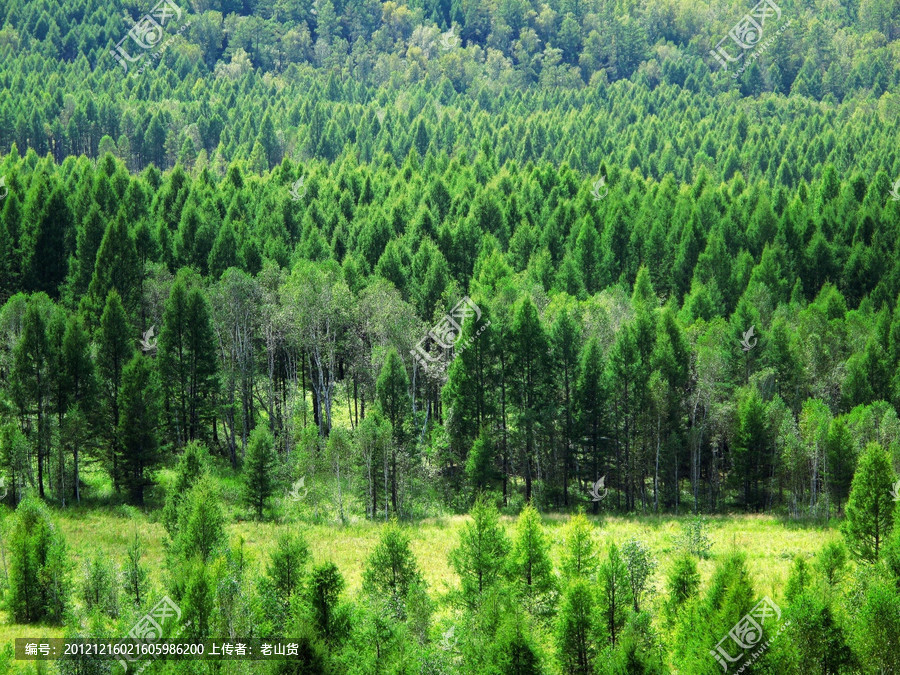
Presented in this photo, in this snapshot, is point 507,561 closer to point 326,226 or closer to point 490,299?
point 490,299

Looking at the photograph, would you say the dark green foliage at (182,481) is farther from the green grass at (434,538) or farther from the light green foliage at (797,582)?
the light green foliage at (797,582)

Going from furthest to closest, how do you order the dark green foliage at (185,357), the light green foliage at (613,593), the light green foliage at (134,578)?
the dark green foliage at (185,357)
the light green foliage at (134,578)
the light green foliage at (613,593)

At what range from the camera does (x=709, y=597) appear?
3353 centimetres

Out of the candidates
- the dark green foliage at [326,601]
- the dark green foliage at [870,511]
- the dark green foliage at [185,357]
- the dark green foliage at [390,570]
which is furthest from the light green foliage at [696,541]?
the dark green foliage at [185,357]

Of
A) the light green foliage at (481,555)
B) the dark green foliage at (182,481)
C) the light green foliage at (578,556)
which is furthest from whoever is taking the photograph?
the dark green foliage at (182,481)

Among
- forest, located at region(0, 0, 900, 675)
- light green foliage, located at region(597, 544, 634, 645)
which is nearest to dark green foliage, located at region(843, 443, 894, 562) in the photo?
forest, located at region(0, 0, 900, 675)

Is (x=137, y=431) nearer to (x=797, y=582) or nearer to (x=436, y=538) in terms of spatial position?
(x=436, y=538)
